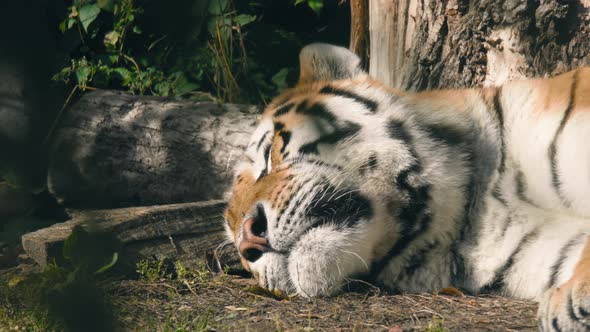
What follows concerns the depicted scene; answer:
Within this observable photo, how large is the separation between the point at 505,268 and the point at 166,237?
198 centimetres

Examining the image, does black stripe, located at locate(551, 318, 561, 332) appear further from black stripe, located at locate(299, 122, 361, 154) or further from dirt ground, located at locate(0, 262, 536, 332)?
black stripe, located at locate(299, 122, 361, 154)

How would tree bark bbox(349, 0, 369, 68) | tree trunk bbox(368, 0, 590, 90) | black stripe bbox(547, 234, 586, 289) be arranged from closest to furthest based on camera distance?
black stripe bbox(547, 234, 586, 289), tree trunk bbox(368, 0, 590, 90), tree bark bbox(349, 0, 369, 68)

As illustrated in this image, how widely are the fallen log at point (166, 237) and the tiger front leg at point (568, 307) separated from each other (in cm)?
197

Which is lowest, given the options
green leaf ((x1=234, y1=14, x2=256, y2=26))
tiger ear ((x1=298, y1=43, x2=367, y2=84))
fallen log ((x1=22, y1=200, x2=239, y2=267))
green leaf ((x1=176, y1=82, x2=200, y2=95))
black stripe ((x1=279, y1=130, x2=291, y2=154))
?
fallen log ((x1=22, y1=200, x2=239, y2=267))

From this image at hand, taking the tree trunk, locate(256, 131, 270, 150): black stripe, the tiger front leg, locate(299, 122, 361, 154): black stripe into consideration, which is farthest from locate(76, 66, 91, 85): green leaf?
the tiger front leg

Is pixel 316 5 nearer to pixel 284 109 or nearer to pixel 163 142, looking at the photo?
pixel 163 142

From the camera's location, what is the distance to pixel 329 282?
110 inches

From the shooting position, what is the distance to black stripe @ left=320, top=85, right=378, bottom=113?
3098mm

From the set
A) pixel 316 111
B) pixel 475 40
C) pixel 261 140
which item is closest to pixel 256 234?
pixel 261 140

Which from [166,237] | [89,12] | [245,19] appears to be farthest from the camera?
[245,19]

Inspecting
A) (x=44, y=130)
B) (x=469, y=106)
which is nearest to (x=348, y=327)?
(x=469, y=106)

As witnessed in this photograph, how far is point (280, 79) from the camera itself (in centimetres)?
584

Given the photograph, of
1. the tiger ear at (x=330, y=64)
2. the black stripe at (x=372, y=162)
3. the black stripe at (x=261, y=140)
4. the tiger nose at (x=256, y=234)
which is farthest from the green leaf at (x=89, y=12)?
the black stripe at (x=372, y=162)

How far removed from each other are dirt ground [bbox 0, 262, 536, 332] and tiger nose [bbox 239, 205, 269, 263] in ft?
0.83
